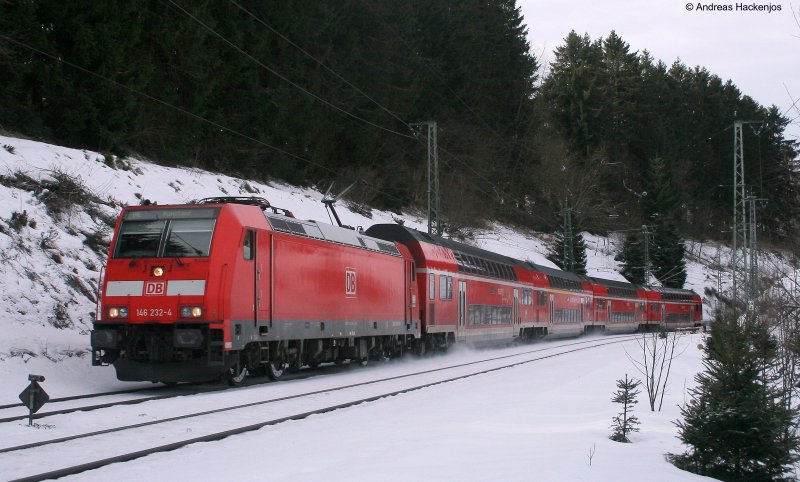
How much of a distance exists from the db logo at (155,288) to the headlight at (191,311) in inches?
20.2

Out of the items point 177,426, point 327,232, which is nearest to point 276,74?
point 327,232

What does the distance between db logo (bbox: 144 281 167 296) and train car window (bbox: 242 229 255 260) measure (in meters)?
1.47

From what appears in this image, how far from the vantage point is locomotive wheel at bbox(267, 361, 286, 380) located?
17.4 metres

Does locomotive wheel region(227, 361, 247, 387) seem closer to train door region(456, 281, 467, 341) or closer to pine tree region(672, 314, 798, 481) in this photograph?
pine tree region(672, 314, 798, 481)

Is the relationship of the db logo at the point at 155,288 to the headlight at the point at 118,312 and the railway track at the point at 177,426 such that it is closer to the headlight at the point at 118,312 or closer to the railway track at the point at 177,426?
the headlight at the point at 118,312

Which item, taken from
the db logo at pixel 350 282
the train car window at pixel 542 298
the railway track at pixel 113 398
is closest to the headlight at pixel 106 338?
the railway track at pixel 113 398

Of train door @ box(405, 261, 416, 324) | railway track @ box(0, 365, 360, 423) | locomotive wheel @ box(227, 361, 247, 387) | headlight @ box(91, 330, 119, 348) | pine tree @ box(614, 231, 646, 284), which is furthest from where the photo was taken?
pine tree @ box(614, 231, 646, 284)

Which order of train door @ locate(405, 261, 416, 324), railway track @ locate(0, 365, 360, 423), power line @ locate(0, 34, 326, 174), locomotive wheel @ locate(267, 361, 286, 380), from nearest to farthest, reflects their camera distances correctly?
railway track @ locate(0, 365, 360, 423), locomotive wheel @ locate(267, 361, 286, 380), train door @ locate(405, 261, 416, 324), power line @ locate(0, 34, 326, 174)

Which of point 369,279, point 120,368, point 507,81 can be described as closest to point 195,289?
point 120,368

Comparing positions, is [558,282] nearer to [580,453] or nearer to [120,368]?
[120,368]

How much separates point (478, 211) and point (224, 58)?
101ft

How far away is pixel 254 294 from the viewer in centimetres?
1582

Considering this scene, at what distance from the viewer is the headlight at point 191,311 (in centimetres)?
1460

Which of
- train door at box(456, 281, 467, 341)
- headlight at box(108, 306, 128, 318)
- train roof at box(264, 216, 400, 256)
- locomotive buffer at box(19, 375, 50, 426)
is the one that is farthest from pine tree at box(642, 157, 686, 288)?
locomotive buffer at box(19, 375, 50, 426)
